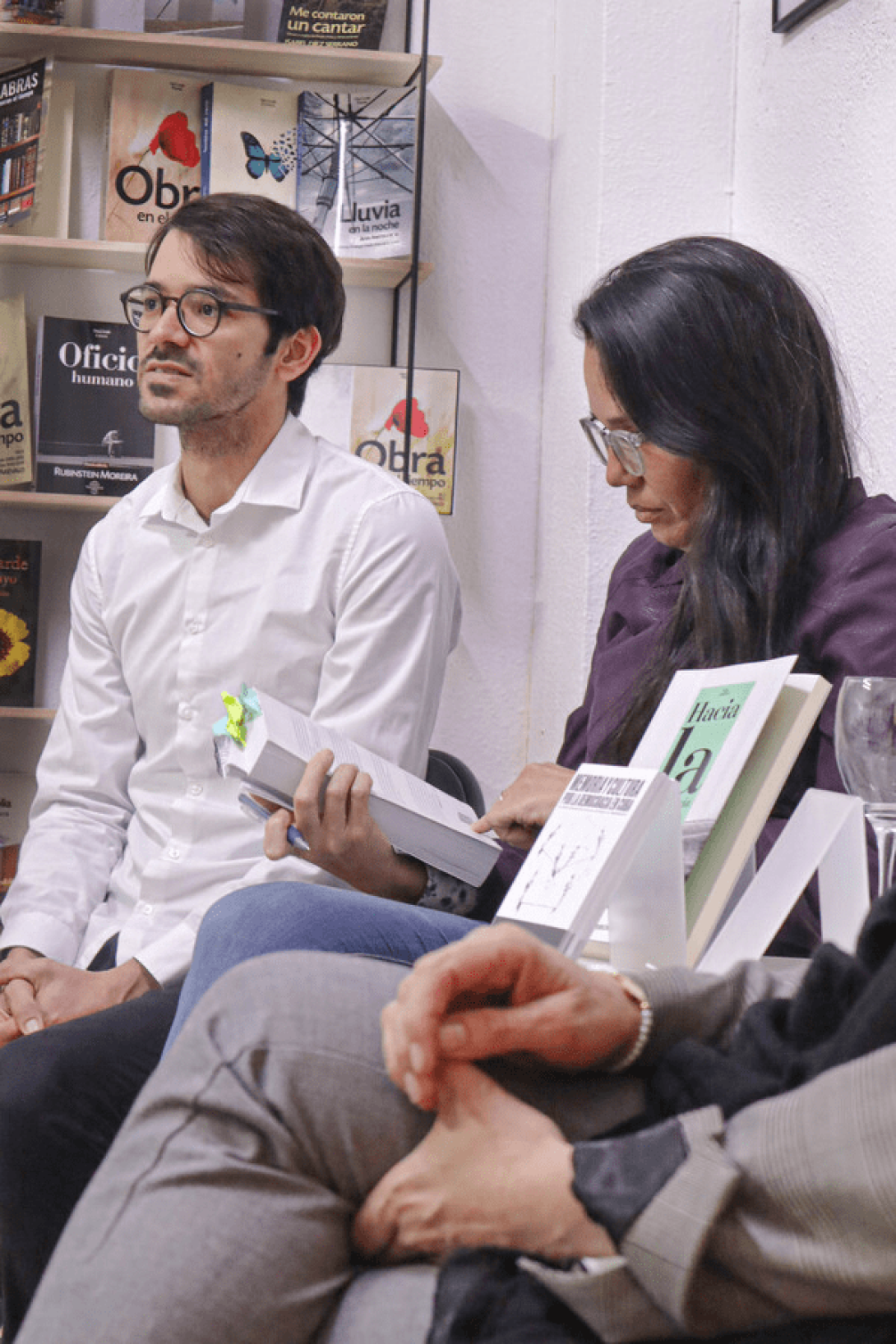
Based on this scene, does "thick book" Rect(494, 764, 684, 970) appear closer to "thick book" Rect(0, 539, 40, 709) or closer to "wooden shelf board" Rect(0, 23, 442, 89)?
"thick book" Rect(0, 539, 40, 709)

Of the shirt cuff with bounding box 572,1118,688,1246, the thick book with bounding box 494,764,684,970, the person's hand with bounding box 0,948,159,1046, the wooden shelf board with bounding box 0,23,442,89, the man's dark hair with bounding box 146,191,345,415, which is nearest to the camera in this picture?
the shirt cuff with bounding box 572,1118,688,1246

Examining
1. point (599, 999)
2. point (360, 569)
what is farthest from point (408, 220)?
point (599, 999)

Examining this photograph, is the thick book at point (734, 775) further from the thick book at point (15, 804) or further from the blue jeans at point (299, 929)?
the thick book at point (15, 804)

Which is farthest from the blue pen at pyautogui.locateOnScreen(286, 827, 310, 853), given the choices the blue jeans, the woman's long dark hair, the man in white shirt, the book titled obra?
the book titled obra

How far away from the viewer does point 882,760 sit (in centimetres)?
105

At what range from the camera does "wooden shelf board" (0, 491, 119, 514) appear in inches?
102

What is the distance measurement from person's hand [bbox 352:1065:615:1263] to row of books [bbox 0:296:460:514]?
197cm

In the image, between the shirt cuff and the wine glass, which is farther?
the wine glass

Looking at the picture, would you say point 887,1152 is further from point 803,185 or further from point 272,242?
point 803,185

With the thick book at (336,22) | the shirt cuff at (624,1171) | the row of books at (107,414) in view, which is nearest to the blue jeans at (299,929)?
the shirt cuff at (624,1171)

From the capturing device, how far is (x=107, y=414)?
2.69 metres

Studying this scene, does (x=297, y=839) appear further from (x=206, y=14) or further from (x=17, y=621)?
(x=206, y=14)

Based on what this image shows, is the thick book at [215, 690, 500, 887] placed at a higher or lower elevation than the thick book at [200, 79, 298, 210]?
lower

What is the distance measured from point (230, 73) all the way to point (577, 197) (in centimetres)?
76
